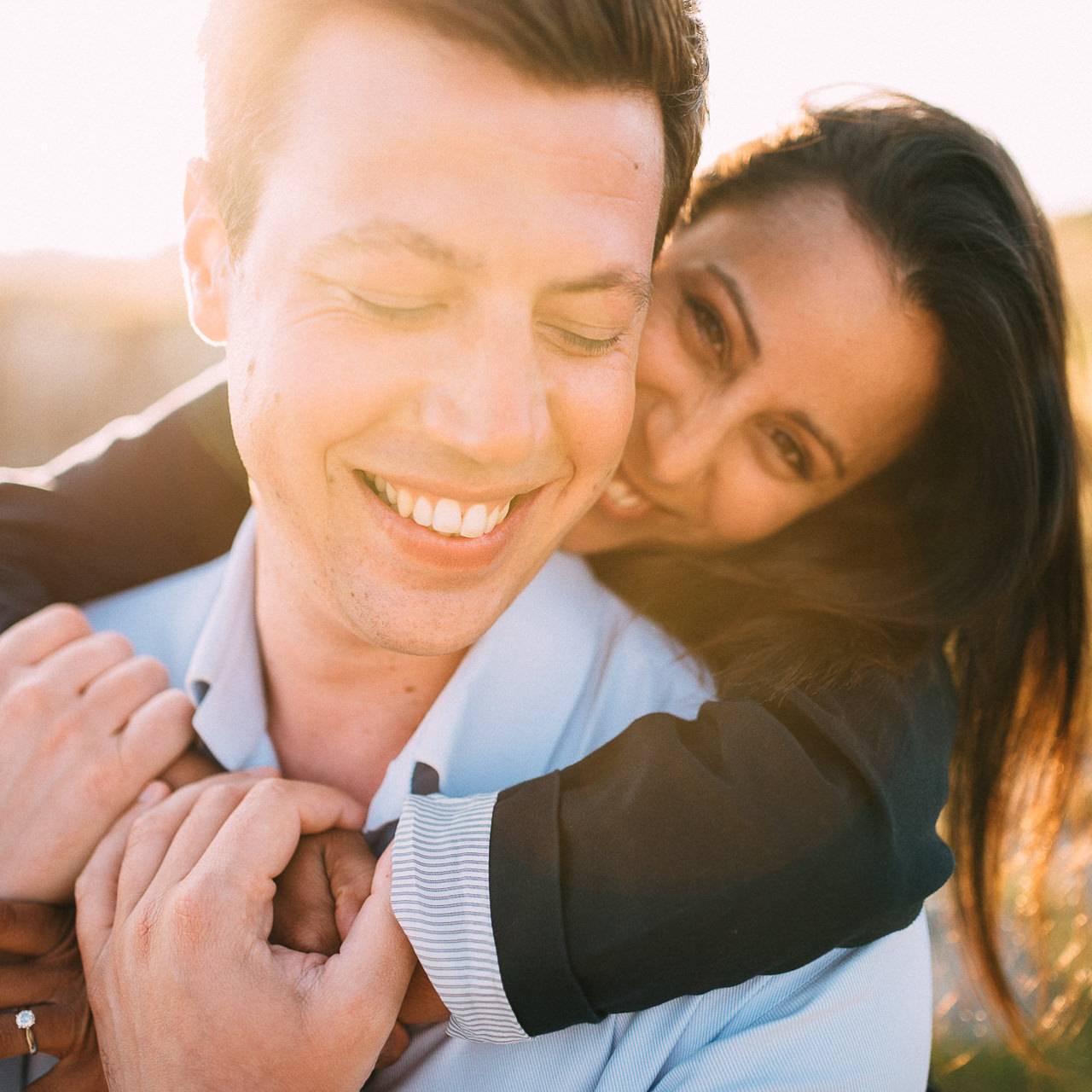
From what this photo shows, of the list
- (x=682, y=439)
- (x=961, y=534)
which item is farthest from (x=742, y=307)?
(x=961, y=534)

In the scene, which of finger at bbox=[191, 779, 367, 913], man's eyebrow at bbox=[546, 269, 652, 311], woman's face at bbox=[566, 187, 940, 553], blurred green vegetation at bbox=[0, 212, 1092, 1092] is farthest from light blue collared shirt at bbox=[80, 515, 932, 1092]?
blurred green vegetation at bbox=[0, 212, 1092, 1092]

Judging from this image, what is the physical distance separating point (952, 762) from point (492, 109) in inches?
73.1

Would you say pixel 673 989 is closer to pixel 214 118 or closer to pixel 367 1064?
pixel 367 1064

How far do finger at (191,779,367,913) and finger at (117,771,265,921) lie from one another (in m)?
0.12

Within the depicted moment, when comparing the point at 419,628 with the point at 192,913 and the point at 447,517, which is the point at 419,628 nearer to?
the point at 447,517

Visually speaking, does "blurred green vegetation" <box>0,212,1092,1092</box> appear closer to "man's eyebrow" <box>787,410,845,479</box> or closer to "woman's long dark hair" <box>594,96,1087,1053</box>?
"woman's long dark hair" <box>594,96,1087,1053</box>

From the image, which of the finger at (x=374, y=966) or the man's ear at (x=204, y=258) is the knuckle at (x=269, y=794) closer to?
the finger at (x=374, y=966)

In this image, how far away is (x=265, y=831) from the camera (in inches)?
61.9

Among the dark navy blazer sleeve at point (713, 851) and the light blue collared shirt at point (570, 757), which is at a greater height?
the dark navy blazer sleeve at point (713, 851)

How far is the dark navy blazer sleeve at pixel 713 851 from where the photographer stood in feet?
4.57

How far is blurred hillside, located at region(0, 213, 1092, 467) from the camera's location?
26.0 ft

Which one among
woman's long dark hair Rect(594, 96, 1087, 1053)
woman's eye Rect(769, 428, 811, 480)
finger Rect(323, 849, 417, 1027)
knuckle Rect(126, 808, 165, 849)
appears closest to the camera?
finger Rect(323, 849, 417, 1027)

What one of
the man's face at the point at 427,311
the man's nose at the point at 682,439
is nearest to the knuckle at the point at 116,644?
the man's face at the point at 427,311

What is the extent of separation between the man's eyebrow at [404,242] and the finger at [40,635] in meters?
1.16
